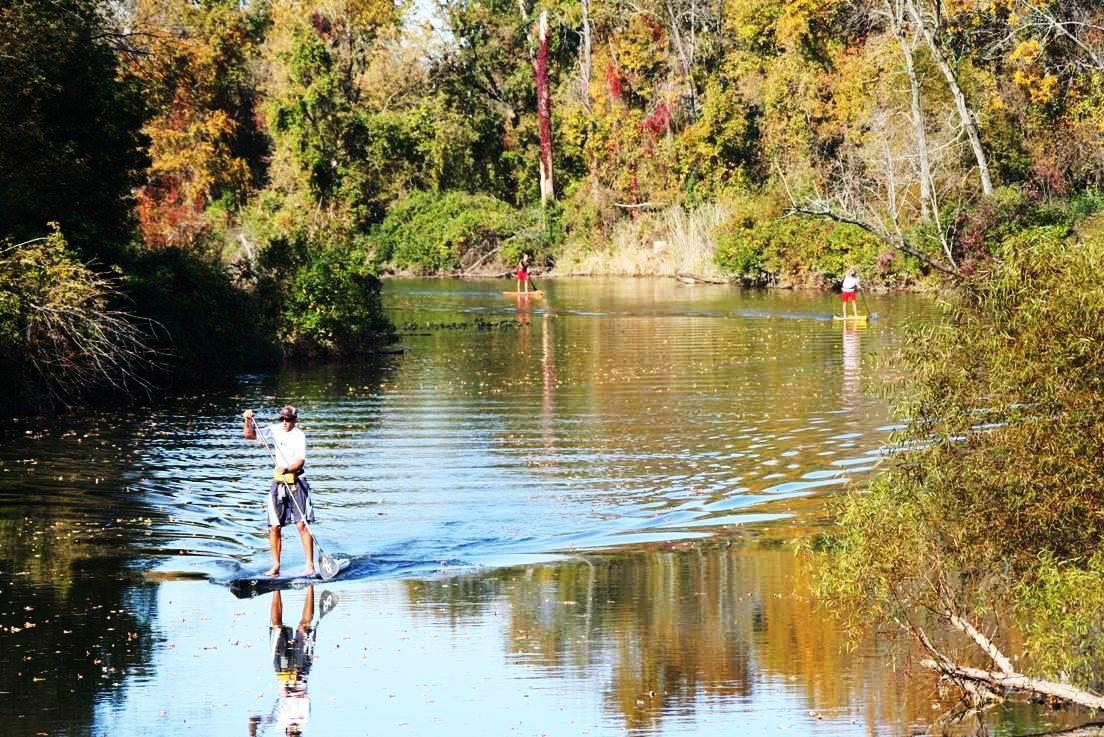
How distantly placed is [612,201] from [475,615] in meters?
61.0

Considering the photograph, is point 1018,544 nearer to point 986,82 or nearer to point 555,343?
point 555,343

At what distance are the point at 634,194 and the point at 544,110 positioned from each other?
676cm

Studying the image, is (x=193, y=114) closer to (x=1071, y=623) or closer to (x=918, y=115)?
(x=918, y=115)

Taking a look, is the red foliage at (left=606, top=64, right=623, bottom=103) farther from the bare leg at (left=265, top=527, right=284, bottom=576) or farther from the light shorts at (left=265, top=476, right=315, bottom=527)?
the bare leg at (left=265, top=527, right=284, bottom=576)

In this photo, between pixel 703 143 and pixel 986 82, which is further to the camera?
pixel 703 143

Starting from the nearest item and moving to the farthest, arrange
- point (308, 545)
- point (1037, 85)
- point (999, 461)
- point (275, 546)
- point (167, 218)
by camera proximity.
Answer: point (999, 461), point (308, 545), point (275, 546), point (167, 218), point (1037, 85)

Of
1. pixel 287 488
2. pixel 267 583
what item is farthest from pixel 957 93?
pixel 267 583

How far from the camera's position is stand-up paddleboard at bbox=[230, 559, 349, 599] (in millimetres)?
15320

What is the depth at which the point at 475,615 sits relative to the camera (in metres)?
14.0

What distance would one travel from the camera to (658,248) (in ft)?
229

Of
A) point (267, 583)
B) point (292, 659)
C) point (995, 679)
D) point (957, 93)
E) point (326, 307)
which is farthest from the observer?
point (957, 93)

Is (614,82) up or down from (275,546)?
up

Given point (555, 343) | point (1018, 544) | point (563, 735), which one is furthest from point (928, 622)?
point (555, 343)

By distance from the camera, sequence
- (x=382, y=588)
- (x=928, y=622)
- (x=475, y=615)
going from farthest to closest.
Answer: (x=382, y=588)
(x=475, y=615)
(x=928, y=622)
